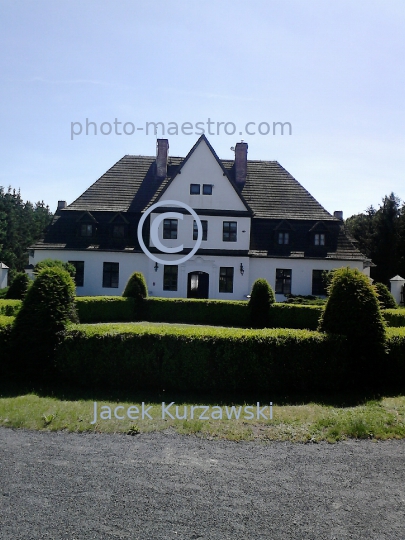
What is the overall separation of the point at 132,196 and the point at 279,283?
13134 millimetres

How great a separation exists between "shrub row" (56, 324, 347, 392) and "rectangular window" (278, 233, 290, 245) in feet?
77.1

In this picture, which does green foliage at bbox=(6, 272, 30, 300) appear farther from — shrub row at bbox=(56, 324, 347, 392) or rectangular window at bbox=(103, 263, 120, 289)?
shrub row at bbox=(56, 324, 347, 392)

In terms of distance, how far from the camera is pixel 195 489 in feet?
17.1

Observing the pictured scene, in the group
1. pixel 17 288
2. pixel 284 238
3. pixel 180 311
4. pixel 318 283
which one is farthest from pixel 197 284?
pixel 17 288

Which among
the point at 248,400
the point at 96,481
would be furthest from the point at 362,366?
the point at 96,481

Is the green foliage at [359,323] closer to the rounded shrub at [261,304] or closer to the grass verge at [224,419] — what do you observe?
the grass verge at [224,419]

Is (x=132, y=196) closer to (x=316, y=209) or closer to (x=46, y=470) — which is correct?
(x=316, y=209)

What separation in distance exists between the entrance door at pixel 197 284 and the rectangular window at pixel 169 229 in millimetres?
3031

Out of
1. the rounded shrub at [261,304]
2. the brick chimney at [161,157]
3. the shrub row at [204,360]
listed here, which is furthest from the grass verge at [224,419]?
the brick chimney at [161,157]

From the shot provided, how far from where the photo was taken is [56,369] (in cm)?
1029

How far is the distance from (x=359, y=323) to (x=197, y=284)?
22413 mm

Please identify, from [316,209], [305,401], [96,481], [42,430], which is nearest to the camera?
[96,481]

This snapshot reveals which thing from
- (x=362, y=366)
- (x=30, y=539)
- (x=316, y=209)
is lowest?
(x=30, y=539)

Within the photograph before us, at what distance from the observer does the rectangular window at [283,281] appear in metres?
32.5
